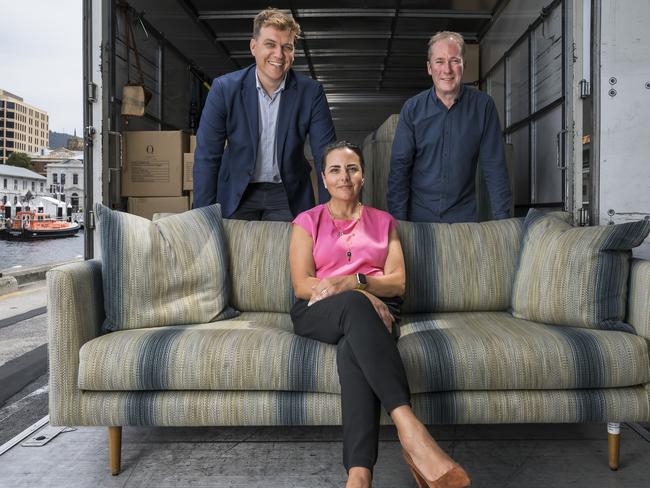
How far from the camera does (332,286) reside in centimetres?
201

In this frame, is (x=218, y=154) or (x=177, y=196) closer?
(x=218, y=154)

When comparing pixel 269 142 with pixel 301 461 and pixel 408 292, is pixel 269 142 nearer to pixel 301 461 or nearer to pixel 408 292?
pixel 408 292

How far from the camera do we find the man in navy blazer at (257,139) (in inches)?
107

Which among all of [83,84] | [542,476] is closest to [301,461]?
[542,476]

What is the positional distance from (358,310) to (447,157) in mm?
1345

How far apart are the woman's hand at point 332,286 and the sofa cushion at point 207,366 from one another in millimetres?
179

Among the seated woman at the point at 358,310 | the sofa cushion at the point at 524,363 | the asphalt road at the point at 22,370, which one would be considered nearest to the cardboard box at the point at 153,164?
the asphalt road at the point at 22,370

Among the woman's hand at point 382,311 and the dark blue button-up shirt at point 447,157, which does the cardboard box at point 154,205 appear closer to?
the dark blue button-up shirt at point 447,157

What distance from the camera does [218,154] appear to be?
276 centimetres

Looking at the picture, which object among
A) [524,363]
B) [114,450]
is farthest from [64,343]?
[524,363]

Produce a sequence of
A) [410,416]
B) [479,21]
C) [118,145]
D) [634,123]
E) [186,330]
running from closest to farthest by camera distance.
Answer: [410,416]
[186,330]
[634,123]
[118,145]
[479,21]

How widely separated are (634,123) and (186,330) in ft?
8.46

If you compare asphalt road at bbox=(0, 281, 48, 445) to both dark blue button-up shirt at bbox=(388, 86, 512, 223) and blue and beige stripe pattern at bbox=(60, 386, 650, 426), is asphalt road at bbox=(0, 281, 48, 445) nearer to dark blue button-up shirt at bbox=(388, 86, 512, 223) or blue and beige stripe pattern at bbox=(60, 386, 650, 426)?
blue and beige stripe pattern at bbox=(60, 386, 650, 426)

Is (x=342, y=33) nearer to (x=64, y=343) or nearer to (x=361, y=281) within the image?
(x=361, y=281)
